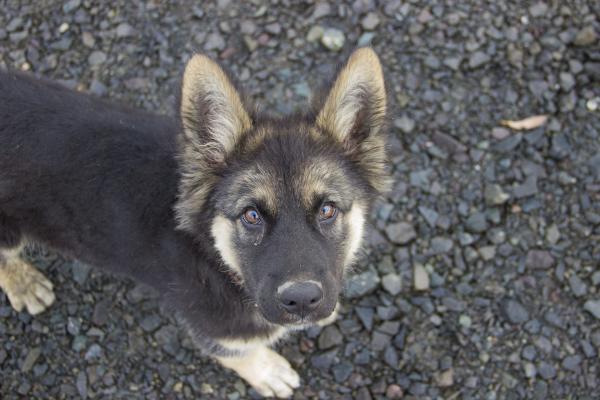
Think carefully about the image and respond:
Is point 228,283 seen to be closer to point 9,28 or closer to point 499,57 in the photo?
point 499,57

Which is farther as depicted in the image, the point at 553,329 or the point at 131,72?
the point at 131,72

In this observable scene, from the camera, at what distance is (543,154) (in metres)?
5.15

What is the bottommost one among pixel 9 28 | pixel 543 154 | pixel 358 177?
pixel 543 154

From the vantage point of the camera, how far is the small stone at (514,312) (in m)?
4.63

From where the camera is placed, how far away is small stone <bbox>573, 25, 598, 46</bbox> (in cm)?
539

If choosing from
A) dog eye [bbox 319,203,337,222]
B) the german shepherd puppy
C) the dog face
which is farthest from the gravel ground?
dog eye [bbox 319,203,337,222]

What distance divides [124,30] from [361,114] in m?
3.26

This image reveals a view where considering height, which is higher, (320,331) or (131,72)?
(131,72)

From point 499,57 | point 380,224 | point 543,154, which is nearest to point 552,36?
point 499,57

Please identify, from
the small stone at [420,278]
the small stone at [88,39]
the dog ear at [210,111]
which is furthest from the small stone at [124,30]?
the small stone at [420,278]

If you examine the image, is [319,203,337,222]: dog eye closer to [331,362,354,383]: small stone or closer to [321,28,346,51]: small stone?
[331,362,354,383]: small stone

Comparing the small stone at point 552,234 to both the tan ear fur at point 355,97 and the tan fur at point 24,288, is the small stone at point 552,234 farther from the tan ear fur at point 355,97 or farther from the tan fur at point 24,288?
the tan fur at point 24,288

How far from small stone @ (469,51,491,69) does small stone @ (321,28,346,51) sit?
1152mm

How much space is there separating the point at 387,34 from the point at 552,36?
1.46 meters
